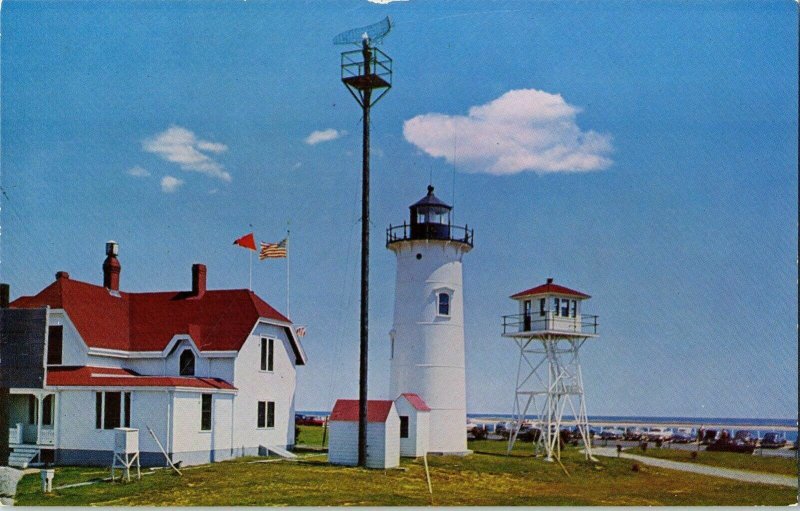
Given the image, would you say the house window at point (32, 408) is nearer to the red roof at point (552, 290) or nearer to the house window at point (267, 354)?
the house window at point (267, 354)

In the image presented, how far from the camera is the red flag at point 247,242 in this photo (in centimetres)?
2872

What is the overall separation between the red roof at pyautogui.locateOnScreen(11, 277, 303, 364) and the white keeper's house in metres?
0.04

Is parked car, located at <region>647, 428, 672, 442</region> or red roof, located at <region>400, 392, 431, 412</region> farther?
parked car, located at <region>647, 428, 672, 442</region>

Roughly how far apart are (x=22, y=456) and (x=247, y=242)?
28.2 ft

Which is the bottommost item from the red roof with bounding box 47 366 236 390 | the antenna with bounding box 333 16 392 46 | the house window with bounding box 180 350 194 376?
the red roof with bounding box 47 366 236 390

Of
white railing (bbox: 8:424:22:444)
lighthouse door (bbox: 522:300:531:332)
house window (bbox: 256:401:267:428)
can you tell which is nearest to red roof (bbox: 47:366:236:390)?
white railing (bbox: 8:424:22:444)

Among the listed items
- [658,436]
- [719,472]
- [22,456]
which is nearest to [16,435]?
[22,456]

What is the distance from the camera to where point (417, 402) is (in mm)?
29484

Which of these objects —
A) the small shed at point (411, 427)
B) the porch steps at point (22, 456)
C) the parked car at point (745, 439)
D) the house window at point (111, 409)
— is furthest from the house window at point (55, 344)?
the parked car at point (745, 439)

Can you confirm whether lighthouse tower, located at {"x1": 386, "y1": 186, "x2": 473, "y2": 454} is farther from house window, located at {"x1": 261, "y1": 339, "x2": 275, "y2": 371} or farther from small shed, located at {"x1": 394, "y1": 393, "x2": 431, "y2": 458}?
Result: house window, located at {"x1": 261, "y1": 339, "x2": 275, "y2": 371}

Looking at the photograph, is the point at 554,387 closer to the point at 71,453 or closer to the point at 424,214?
the point at 424,214

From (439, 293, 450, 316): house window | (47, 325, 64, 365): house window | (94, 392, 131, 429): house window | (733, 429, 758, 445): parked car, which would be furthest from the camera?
(733, 429, 758, 445): parked car

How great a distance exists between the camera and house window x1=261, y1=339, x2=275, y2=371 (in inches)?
1182

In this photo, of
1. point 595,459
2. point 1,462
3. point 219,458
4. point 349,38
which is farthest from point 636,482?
point 1,462
